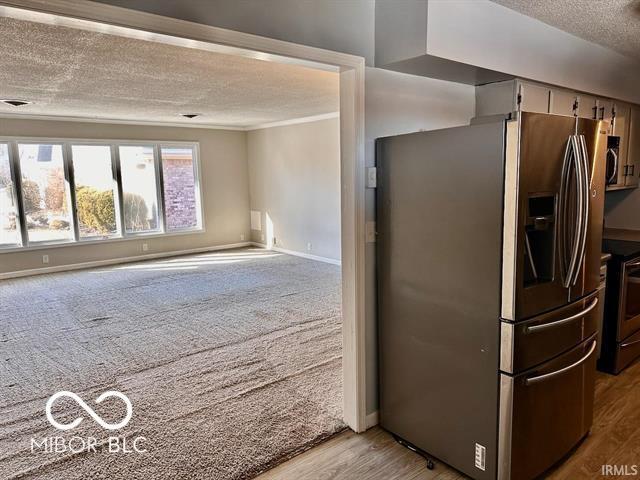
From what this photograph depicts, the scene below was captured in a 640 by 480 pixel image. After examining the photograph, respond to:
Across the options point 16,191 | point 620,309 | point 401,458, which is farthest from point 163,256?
point 620,309

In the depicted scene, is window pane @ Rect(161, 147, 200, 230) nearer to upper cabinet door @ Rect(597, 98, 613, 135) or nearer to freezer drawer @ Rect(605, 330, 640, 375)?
upper cabinet door @ Rect(597, 98, 613, 135)

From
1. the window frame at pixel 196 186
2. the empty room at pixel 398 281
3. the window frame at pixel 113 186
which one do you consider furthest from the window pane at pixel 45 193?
the empty room at pixel 398 281

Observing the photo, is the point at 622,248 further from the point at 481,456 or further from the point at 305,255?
the point at 305,255

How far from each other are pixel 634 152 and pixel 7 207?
8.17 meters

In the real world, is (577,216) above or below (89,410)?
above

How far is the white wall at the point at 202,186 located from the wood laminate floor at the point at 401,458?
252 inches

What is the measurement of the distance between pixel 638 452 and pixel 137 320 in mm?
4427

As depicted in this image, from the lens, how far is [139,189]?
8031mm

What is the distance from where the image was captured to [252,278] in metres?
6.52

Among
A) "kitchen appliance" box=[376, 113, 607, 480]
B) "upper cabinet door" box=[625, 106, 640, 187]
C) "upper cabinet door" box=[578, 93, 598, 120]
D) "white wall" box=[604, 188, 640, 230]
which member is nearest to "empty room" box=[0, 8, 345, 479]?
"kitchen appliance" box=[376, 113, 607, 480]

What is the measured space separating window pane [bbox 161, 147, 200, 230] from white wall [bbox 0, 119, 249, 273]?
0.66ft

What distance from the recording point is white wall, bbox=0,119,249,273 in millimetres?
6898

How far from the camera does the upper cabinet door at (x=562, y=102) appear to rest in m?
3.15

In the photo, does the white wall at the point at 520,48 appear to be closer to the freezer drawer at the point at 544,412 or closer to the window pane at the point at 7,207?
the freezer drawer at the point at 544,412
